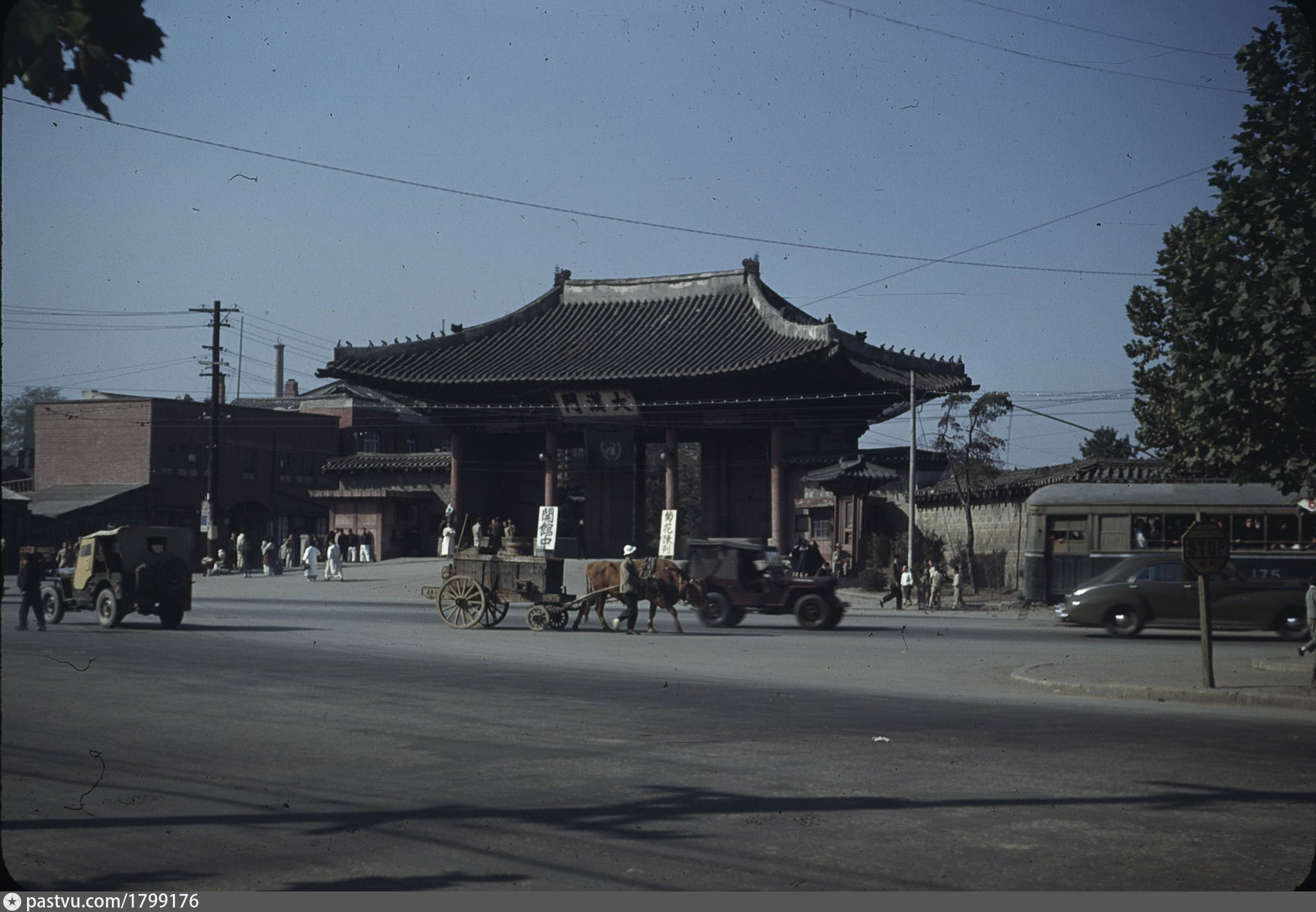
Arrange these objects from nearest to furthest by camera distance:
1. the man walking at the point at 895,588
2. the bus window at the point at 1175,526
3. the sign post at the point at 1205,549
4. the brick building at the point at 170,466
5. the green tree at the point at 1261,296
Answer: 1. the green tree at the point at 1261,296
2. the sign post at the point at 1205,549
3. the brick building at the point at 170,466
4. the bus window at the point at 1175,526
5. the man walking at the point at 895,588

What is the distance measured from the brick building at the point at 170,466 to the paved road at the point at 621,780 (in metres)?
8.88

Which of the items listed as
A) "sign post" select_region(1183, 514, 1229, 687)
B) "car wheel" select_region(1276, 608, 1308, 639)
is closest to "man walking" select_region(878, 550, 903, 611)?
"car wheel" select_region(1276, 608, 1308, 639)

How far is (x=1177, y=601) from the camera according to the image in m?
21.2

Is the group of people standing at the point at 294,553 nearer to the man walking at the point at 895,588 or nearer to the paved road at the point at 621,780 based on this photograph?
the man walking at the point at 895,588

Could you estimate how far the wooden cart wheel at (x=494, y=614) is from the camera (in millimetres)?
22047

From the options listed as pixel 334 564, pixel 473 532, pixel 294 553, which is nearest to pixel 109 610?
pixel 334 564

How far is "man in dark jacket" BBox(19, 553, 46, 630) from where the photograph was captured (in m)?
17.8

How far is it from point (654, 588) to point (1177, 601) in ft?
32.1

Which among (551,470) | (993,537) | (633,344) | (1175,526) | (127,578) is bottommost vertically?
(127,578)

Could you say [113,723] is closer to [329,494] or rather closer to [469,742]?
[469,742]

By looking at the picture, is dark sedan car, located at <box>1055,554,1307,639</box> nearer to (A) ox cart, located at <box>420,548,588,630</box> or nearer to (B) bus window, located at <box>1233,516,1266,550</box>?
(B) bus window, located at <box>1233,516,1266,550</box>

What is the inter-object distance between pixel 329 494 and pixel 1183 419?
41159 mm

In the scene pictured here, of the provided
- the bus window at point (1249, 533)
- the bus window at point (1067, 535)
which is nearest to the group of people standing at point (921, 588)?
the bus window at point (1067, 535)

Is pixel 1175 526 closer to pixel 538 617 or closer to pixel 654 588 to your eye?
pixel 654 588
